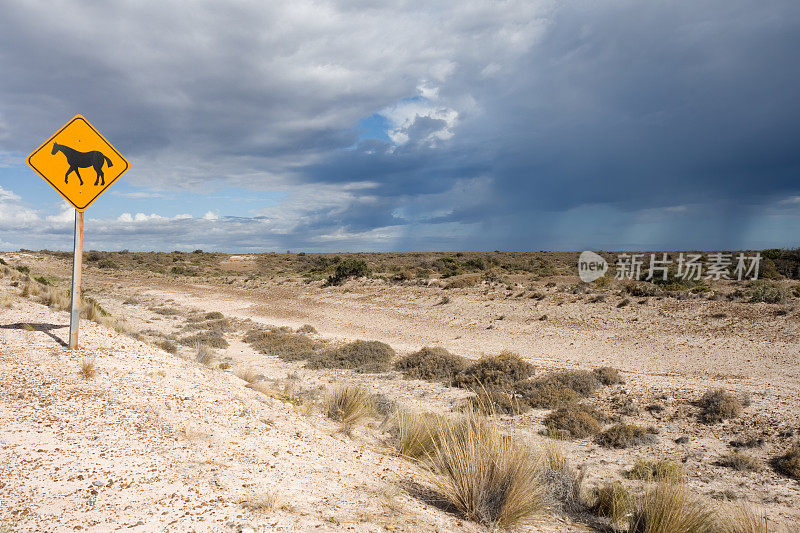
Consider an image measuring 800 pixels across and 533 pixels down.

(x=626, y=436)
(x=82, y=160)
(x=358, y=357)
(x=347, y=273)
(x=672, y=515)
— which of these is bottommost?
(x=358, y=357)

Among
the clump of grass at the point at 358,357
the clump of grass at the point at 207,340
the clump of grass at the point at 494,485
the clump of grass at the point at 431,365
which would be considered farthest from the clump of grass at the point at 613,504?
the clump of grass at the point at 207,340

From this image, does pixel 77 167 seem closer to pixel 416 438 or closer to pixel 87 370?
pixel 87 370

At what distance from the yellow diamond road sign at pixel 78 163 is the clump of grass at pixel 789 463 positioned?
Answer: 1166 centimetres

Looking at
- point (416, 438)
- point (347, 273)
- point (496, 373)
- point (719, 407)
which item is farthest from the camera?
point (347, 273)

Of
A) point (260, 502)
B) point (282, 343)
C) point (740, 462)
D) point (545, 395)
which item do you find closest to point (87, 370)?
point (260, 502)

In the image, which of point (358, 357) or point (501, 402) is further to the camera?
point (358, 357)

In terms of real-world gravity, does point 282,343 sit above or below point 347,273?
below

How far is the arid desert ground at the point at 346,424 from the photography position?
3949 millimetres

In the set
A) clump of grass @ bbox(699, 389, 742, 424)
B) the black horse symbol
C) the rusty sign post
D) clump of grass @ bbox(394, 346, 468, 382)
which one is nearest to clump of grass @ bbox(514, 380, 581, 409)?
clump of grass @ bbox(394, 346, 468, 382)

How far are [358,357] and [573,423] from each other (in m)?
7.01

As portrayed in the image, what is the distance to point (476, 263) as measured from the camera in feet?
134

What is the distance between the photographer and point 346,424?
22.7ft

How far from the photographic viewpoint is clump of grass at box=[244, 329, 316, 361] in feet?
48.8

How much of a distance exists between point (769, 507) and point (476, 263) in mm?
35298
